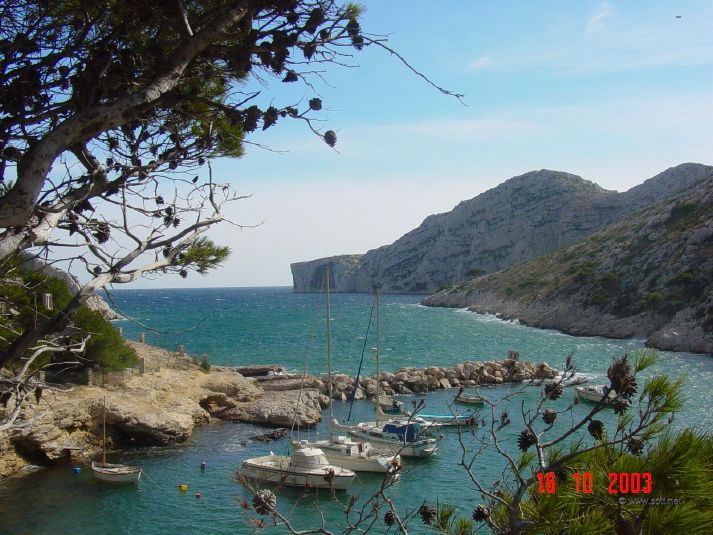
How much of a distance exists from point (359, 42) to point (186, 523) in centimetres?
1631

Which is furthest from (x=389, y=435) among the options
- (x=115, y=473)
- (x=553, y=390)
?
(x=553, y=390)

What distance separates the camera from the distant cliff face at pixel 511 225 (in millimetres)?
121312

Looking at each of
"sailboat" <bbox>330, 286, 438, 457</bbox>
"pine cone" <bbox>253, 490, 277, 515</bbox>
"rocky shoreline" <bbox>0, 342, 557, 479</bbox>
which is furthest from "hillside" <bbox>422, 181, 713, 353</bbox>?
"pine cone" <bbox>253, 490, 277, 515</bbox>

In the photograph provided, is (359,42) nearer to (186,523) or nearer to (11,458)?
(186,523)

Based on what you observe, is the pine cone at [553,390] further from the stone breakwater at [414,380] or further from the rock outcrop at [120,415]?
the stone breakwater at [414,380]

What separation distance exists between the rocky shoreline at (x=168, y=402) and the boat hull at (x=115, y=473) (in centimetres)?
210

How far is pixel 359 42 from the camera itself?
4.92 meters

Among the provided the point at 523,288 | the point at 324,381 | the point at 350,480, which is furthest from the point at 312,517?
the point at 523,288

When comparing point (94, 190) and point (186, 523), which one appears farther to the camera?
point (186, 523)

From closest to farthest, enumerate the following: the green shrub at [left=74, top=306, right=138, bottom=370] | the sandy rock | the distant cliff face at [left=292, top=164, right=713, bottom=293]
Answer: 1. the green shrub at [left=74, top=306, right=138, bottom=370]
2. the sandy rock
3. the distant cliff face at [left=292, top=164, right=713, bottom=293]

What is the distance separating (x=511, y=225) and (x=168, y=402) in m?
120

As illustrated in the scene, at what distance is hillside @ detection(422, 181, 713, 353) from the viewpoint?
177 ft

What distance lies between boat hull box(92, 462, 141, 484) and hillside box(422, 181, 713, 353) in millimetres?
44117

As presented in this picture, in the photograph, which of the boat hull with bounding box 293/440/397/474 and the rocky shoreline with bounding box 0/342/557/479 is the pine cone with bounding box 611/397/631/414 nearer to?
the rocky shoreline with bounding box 0/342/557/479
